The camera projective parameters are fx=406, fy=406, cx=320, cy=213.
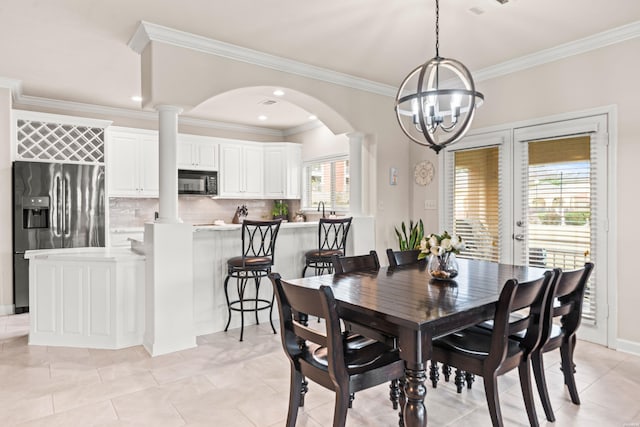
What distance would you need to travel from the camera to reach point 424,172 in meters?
4.99

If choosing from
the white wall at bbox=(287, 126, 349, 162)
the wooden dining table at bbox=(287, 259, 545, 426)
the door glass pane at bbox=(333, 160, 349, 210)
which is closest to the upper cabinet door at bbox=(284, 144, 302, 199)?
the white wall at bbox=(287, 126, 349, 162)

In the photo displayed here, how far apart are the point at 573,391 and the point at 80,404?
3.05 meters

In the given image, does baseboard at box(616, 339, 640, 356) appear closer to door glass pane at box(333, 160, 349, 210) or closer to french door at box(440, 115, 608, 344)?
french door at box(440, 115, 608, 344)

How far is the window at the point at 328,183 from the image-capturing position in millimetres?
6449

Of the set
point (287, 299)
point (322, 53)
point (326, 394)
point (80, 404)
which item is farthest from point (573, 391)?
point (322, 53)

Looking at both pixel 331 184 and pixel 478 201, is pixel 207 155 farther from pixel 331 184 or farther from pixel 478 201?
pixel 478 201

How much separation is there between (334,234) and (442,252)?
Result: 2228 mm

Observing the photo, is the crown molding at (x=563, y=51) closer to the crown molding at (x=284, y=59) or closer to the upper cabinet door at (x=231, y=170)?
the crown molding at (x=284, y=59)

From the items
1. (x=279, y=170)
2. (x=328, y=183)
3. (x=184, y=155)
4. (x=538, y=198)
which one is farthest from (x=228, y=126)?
(x=538, y=198)

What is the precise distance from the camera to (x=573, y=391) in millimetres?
2488

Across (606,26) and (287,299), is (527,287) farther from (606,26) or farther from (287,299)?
(606,26)

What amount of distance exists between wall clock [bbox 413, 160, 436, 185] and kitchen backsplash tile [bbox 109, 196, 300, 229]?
2.84 metres

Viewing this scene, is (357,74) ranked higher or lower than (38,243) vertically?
higher

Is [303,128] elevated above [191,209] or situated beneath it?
elevated above
